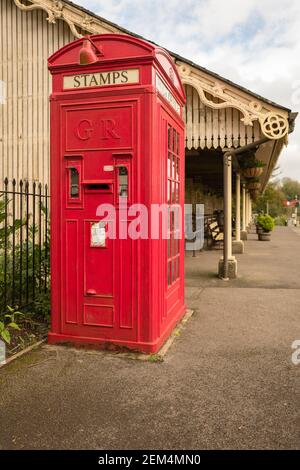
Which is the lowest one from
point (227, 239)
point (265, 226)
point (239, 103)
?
point (227, 239)

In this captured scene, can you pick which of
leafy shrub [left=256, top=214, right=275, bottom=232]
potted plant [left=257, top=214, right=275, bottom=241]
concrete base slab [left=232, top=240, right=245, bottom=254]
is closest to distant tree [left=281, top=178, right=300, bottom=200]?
potted plant [left=257, top=214, right=275, bottom=241]

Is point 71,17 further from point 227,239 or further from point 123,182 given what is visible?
point 123,182

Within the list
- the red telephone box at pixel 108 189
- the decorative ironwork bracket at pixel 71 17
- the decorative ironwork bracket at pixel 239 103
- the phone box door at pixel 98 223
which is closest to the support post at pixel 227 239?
the decorative ironwork bracket at pixel 239 103

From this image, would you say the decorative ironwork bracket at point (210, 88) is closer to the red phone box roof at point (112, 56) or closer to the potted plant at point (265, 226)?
the red phone box roof at point (112, 56)

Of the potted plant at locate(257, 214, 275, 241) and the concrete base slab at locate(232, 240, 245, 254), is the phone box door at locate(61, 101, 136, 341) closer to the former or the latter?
the concrete base slab at locate(232, 240, 245, 254)

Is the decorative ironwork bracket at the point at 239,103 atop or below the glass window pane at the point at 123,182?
atop

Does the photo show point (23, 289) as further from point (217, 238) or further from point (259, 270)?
point (217, 238)

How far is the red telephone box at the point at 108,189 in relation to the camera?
388 centimetres

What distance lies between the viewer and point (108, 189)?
4.01 metres

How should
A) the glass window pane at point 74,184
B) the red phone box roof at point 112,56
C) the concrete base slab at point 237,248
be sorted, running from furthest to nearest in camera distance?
the concrete base slab at point 237,248 → the glass window pane at point 74,184 → the red phone box roof at point 112,56

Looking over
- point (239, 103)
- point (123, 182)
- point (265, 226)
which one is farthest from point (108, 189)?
point (265, 226)

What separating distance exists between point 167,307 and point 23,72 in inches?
272

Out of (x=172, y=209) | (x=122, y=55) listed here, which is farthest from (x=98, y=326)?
(x=122, y=55)

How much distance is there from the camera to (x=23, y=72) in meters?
8.97
